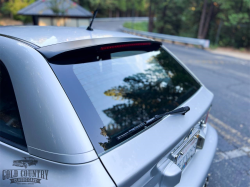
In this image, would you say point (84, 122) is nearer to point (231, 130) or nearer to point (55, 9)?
point (231, 130)

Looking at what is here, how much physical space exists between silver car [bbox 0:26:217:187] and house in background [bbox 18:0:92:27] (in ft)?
45.2

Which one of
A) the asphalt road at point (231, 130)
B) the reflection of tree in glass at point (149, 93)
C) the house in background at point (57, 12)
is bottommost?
the asphalt road at point (231, 130)

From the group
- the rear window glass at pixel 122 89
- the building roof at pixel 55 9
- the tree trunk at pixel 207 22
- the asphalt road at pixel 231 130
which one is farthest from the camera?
the tree trunk at pixel 207 22

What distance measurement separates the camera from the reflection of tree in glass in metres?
1.46

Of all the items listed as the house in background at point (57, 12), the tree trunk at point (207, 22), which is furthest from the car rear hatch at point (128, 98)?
the tree trunk at point (207, 22)

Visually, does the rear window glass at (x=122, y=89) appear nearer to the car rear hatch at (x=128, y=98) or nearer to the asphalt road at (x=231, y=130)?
the car rear hatch at (x=128, y=98)

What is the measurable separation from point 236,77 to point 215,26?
1576 cm

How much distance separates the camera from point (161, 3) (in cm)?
3019

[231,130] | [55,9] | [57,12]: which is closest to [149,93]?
[231,130]

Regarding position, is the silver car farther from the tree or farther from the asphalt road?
the tree

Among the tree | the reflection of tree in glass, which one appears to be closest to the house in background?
the tree

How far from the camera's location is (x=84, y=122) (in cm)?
110

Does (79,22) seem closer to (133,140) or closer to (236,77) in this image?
(236,77)

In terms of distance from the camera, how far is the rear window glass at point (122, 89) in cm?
116
